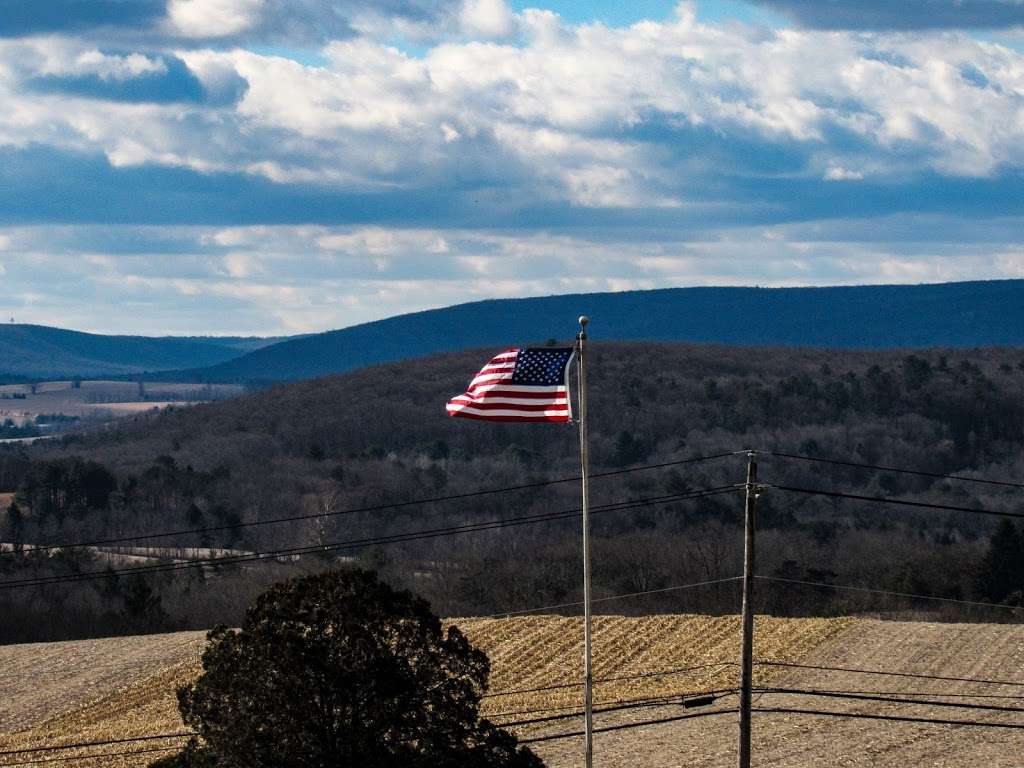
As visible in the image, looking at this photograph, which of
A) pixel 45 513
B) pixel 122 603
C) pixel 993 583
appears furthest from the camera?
pixel 45 513

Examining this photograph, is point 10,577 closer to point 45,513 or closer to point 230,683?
point 45,513

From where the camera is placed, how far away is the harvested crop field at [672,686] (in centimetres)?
4494

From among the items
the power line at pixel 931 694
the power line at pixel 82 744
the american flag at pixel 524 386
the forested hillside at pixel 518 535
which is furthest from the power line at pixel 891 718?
the forested hillside at pixel 518 535

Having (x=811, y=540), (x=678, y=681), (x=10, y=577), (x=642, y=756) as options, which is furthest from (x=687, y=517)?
(x=642, y=756)

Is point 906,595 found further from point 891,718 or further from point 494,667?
point 891,718

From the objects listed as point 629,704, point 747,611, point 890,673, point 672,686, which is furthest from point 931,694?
point 747,611

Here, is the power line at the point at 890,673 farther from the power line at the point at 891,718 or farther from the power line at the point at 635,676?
the power line at the point at 891,718

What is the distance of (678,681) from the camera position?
5606 centimetres

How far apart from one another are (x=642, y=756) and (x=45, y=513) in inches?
5256

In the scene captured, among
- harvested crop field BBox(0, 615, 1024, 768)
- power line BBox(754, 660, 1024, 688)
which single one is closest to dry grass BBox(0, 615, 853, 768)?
harvested crop field BBox(0, 615, 1024, 768)

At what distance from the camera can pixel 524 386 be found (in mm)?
33031

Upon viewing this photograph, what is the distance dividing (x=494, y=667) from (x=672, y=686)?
321 inches

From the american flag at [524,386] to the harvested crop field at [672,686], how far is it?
13.5 meters

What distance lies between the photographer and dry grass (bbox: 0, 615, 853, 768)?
172ft
